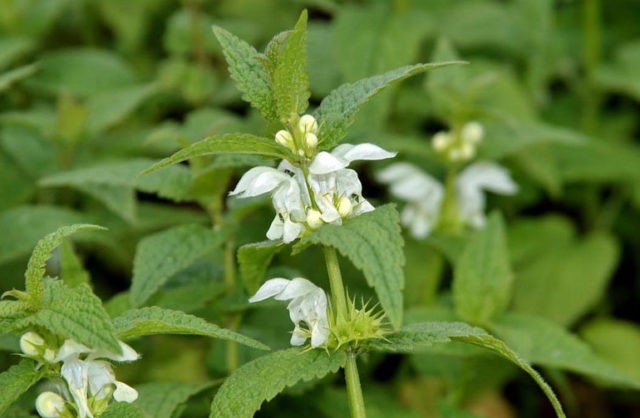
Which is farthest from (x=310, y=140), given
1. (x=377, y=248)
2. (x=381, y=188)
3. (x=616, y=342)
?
→ (x=381, y=188)

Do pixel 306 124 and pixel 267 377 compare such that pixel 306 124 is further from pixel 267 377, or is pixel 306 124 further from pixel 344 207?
pixel 267 377

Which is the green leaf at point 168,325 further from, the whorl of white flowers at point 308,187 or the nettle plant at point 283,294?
the whorl of white flowers at point 308,187

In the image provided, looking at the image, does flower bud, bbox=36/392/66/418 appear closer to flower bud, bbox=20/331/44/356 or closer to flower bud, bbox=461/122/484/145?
flower bud, bbox=20/331/44/356

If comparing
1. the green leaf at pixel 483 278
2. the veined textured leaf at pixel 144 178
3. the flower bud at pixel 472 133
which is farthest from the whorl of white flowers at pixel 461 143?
the veined textured leaf at pixel 144 178

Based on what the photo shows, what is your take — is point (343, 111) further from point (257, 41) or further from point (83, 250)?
point (257, 41)

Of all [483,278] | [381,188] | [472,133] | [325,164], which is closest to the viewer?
[325,164]

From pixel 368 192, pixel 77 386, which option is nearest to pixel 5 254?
pixel 77 386

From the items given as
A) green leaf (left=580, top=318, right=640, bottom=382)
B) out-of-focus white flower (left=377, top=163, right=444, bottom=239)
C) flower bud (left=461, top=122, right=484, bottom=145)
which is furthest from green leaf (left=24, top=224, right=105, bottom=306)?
green leaf (left=580, top=318, right=640, bottom=382)
